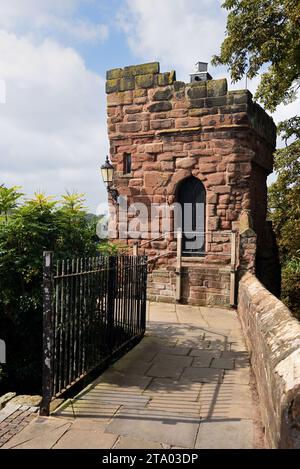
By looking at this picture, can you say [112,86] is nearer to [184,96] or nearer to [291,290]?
[184,96]

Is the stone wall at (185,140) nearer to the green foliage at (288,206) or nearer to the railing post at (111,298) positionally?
the green foliage at (288,206)

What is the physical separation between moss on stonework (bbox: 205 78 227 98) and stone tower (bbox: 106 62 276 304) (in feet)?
0.08

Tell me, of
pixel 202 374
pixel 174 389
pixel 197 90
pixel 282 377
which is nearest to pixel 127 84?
pixel 197 90

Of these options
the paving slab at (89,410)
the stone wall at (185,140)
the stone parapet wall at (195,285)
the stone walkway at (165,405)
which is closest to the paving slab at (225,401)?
the stone walkway at (165,405)

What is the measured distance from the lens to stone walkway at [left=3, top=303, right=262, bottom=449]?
3.23 m

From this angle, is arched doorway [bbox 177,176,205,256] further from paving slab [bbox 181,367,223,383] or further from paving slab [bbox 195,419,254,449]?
paving slab [bbox 195,419,254,449]

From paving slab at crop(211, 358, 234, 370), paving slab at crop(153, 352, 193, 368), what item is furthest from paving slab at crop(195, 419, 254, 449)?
paving slab at crop(153, 352, 193, 368)

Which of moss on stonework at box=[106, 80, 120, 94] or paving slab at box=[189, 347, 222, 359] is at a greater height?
moss on stonework at box=[106, 80, 120, 94]

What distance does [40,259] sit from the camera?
4.90 metres

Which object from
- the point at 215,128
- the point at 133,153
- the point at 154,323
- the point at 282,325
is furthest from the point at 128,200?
the point at 282,325

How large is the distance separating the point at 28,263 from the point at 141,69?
7.10 meters

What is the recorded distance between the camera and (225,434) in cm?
334

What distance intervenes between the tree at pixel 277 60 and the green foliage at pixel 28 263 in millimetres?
7207

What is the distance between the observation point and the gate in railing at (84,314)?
152 inches
